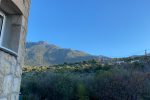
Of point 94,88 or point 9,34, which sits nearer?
point 9,34

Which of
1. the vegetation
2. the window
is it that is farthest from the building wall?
the vegetation

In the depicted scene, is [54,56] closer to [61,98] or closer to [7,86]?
[61,98]

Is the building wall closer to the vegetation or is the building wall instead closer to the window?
the window

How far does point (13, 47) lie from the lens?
352 cm

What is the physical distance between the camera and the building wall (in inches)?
122

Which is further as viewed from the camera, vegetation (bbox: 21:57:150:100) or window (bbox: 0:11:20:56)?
vegetation (bbox: 21:57:150:100)

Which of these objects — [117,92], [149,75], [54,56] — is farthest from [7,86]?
[54,56]

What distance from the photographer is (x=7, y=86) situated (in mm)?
3203

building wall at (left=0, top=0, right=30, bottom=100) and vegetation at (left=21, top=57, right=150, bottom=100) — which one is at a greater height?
building wall at (left=0, top=0, right=30, bottom=100)

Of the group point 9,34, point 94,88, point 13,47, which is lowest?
point 94,88

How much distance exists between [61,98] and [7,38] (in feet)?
22.3

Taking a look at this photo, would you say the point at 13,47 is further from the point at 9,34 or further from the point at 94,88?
the point at 94,88

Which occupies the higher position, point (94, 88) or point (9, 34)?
point (9, 34)

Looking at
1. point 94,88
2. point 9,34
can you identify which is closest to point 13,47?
point 9,34
